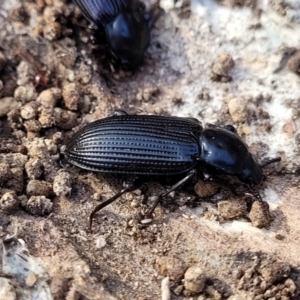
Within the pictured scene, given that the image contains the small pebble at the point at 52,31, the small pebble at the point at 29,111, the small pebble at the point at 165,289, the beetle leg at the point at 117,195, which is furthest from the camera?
the small pebble at the point at 52,31

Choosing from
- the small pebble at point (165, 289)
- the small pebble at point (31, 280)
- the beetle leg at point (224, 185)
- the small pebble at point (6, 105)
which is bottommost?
the small pebble at point (165, 289)

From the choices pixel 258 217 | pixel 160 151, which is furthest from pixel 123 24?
pixel 258 217

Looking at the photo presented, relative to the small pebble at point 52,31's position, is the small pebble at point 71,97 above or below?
below

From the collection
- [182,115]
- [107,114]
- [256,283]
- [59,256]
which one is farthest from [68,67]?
[256,283]

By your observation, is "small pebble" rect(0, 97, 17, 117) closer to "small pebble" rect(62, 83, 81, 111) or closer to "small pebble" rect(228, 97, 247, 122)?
"small pebble" rect(62, 83, 81, 111)

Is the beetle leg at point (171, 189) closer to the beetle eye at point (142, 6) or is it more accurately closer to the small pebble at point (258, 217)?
the small pebble at point (258, 217)

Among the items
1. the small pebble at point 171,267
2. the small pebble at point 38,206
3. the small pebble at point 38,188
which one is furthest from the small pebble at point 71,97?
the small pebble at point 171,267
